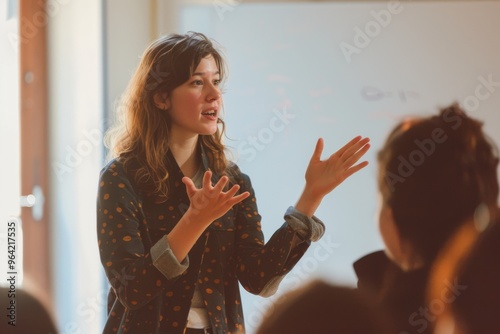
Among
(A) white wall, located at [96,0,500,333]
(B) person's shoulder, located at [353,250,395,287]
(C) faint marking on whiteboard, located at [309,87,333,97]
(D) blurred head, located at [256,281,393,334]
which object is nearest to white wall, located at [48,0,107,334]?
(A) white wall, located at [96,0,500,333]

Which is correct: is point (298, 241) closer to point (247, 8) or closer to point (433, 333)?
point (433, 333)

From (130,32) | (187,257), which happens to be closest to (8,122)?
(130,32)

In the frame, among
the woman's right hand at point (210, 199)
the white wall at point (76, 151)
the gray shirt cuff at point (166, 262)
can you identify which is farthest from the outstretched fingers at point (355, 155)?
the white wall at point (76, 151)

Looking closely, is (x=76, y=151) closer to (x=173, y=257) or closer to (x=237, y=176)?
(x=237, y=176)

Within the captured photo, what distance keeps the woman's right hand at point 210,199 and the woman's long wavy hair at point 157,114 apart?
0.50 ft

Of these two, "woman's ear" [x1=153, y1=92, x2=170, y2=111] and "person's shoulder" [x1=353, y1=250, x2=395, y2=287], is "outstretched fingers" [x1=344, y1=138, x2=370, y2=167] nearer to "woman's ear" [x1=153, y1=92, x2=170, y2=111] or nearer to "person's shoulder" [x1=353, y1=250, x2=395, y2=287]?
"person's shoulder" [x1=353, y1=250, x2=395, y2=287]

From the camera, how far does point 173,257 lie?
130cm

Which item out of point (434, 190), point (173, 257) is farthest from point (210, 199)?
point (434, 190)

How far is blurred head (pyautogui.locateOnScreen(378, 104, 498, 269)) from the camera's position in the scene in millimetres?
1308

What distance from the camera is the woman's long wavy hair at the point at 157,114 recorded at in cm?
142

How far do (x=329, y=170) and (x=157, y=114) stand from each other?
0.36m

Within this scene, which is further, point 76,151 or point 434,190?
point 76,151

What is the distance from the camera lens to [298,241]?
1411 mm

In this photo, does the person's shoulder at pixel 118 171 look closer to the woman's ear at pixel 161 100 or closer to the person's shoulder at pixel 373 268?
the woman's ear at pixel 161 100
